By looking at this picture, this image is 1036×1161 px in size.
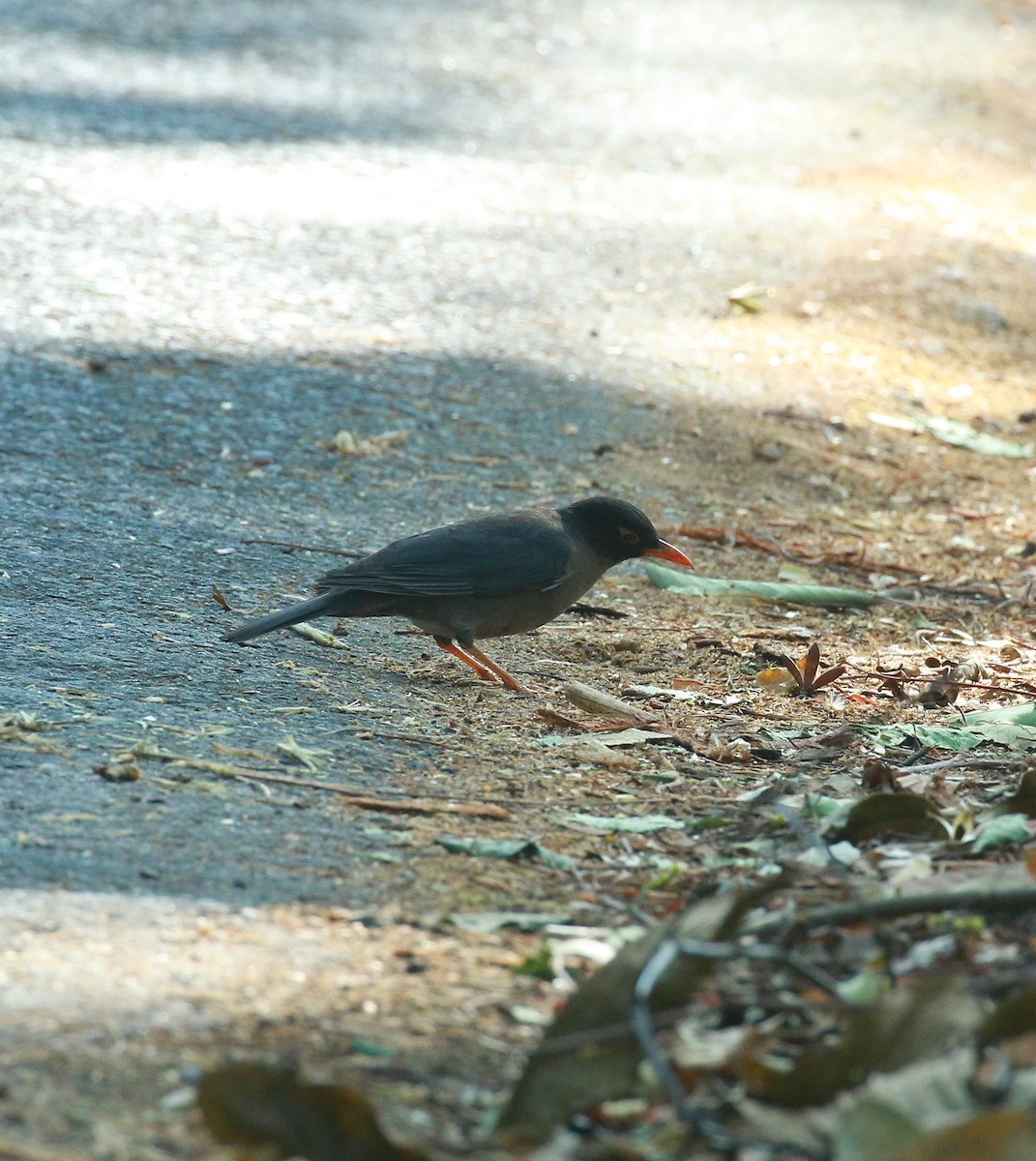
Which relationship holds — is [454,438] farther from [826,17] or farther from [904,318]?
[826,17]

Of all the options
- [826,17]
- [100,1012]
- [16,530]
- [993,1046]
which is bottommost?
[16,530]

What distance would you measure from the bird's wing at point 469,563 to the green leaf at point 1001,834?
2093 mm

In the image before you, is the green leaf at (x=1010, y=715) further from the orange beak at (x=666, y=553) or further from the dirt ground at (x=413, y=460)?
the orange beak at (x=666, y=553)

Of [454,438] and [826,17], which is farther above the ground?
[826,17]

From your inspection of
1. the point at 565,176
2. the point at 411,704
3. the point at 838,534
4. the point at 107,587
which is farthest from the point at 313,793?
the point at 565,176


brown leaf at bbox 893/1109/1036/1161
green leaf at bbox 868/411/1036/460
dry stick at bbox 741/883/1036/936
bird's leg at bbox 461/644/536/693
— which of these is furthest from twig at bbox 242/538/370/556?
brown leaf at bbox 893/1109/1036/1161

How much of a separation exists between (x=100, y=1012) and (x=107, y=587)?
2.87 meters

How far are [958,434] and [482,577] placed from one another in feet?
13.5

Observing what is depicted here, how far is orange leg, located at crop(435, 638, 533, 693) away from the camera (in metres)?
5.13

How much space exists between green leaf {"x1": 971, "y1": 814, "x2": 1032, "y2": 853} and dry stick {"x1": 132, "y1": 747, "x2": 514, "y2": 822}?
3.61 feet

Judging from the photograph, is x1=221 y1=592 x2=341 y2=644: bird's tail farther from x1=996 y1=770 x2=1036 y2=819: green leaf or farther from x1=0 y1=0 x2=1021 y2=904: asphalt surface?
x1=996 y1=770 x2=1036 y2=819: green leaf

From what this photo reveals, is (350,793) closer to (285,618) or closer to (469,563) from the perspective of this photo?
(285,618)

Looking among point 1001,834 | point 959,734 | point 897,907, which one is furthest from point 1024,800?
point 959,734

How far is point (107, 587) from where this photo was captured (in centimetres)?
542
